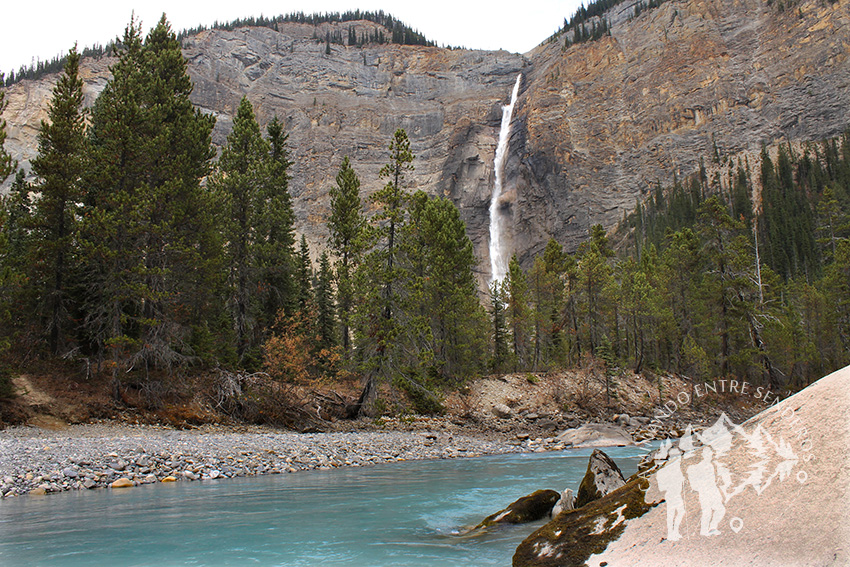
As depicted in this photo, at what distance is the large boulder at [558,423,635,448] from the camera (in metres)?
20.5

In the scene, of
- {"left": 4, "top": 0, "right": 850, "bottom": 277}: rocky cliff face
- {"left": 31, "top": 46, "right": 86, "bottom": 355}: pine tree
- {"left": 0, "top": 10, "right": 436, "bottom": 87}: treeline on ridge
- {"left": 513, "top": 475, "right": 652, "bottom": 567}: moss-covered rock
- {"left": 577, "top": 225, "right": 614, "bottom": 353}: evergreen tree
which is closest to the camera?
{"left": 513, "top": 475, "right": 652, "bottom": 567}: moss-covered rock

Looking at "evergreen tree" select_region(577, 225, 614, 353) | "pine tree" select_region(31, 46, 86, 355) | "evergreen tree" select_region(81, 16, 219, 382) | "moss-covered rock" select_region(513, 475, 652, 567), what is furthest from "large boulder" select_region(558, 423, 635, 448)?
"pine tree" select_region(31, 46, 86, 355)

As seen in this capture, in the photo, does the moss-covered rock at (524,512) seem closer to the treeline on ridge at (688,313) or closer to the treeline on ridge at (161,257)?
the treeline on ridge at (161,257)

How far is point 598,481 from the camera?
→ 6.93 m

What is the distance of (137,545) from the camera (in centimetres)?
652

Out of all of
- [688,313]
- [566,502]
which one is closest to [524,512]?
[566,502]

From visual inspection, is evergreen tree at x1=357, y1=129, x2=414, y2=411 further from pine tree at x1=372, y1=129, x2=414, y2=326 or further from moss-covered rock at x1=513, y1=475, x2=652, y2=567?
moss-covered rock at x1=513, y1=475, x2=652, y2=567

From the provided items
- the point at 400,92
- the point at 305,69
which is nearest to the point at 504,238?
the point at 400,92

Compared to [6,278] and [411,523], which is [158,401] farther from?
[411,523]

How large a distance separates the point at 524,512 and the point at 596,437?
1482 cm

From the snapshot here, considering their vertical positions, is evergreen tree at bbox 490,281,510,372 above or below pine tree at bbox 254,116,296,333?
below

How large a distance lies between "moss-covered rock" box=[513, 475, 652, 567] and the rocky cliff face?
7956 cm

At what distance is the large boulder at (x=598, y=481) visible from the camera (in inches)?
267

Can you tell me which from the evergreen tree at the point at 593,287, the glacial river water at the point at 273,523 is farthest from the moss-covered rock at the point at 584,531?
the evergreen tree at the point at 593,287
